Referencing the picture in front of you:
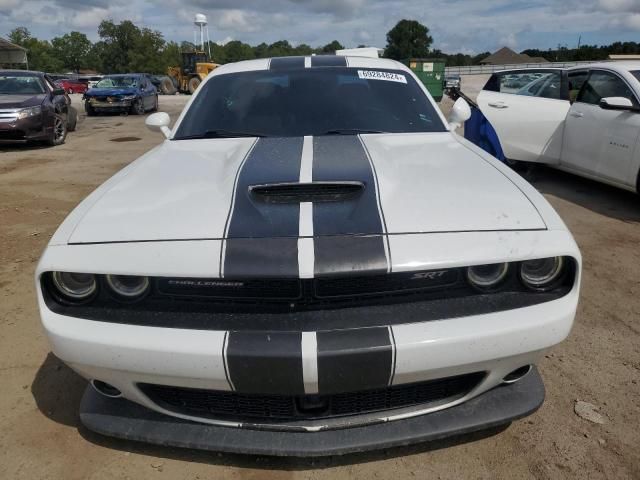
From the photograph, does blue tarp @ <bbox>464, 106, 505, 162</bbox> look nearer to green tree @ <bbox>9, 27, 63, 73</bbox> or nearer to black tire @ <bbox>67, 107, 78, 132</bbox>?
black tire @ <bbox>67, 107, 78, 132</bbox>

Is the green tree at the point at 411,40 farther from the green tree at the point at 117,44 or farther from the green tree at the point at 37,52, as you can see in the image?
the green tree at the point at 37,52

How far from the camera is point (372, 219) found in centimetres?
173

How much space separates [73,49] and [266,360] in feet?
349

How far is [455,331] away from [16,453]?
178 centimetres

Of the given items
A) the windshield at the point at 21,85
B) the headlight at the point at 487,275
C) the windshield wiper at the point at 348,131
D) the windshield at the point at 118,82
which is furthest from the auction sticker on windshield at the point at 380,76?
the windshield at the point at 118,82

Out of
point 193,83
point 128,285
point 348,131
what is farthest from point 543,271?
point 193,83

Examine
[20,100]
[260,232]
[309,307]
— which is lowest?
[309,307]

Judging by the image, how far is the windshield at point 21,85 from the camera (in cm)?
976

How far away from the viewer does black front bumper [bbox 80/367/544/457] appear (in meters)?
1.70

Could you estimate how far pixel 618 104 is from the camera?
479cm

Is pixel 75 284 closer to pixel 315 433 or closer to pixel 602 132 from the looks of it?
pixel 315 433

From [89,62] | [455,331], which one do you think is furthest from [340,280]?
[89,62]

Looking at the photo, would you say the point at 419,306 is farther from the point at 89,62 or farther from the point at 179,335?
the point at 89,62

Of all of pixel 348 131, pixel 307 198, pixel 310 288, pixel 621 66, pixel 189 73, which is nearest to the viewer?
pixel 310 288
